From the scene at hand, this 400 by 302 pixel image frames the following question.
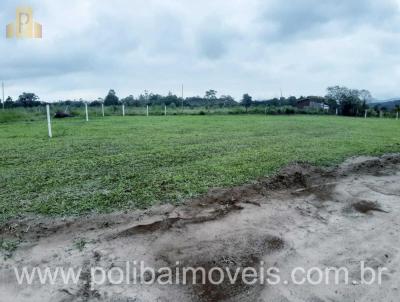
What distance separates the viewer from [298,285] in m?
2.27

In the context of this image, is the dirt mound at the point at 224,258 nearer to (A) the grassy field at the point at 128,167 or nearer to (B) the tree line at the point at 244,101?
(A) the grassy field at the point at 128,167

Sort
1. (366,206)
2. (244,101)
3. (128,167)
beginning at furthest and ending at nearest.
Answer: (244,101)
(128,167)
(366,206)

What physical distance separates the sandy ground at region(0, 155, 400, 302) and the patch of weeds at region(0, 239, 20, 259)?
0.07 metres

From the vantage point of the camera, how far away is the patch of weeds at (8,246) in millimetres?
2588

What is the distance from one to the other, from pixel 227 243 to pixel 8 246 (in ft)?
6.14

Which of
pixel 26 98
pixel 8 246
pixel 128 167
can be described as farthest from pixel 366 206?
pixel 26 98

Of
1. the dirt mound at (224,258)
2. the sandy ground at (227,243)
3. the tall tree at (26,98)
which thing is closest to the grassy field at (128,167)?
the sandy ground at (227,243)

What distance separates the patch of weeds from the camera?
8.49ft

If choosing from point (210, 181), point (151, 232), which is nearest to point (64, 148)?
point (210, 181)

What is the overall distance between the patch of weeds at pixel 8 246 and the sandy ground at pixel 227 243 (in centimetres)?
7

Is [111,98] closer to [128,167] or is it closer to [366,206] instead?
[128,167]

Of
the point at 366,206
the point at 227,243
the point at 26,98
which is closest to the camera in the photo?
the point at 227,243

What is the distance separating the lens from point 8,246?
2.69m

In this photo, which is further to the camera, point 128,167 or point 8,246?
point 128,167
